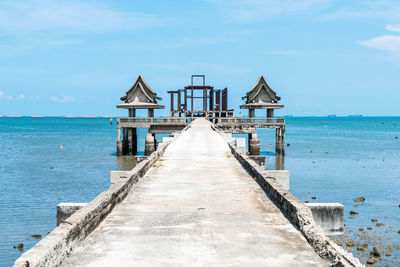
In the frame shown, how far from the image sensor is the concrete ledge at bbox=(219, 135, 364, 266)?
561cm

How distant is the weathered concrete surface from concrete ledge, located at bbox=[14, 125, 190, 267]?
0.44ft

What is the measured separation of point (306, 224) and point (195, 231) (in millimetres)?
1793

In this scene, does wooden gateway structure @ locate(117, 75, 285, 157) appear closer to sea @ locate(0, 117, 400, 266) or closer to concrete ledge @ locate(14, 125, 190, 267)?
sea @ locate(0, 117, 400, 266)

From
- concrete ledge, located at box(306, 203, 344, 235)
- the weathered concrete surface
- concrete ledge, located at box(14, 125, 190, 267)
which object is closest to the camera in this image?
concrete ledge, located at box(14, 125, 190, 267)

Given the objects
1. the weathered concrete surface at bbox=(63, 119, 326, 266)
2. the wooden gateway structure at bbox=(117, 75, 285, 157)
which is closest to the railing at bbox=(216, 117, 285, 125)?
the wooden gateway structure at bbox=(117, 75, 285, 157)

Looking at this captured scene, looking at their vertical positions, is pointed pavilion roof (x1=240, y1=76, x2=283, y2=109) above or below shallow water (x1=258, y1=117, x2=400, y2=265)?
above

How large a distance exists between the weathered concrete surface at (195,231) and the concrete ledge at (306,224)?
12 centimetres

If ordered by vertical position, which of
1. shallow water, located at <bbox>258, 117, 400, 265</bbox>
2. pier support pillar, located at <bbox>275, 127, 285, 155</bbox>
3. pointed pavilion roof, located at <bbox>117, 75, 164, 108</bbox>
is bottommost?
shallow water, located at <bbox>258, 117, 400, 265</bbox>

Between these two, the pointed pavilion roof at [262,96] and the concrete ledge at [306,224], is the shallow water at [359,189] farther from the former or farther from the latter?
the pointed pavilion roof at [262,96]

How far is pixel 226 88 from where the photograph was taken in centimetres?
7588

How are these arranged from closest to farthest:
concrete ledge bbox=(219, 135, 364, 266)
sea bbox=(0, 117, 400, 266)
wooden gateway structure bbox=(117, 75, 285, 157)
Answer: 1. concrete ledge bbox=(219, 135, 364, 266)
2. sea bbox=(0, 117, 400, 266)
3. wooden gateway structure bbox=(117, 75, 285, 157)

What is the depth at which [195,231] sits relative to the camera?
730 centimetres

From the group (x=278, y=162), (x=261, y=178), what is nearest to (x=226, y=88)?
(x=278, y=162)

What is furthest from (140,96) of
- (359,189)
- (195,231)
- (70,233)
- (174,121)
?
(70,233)
